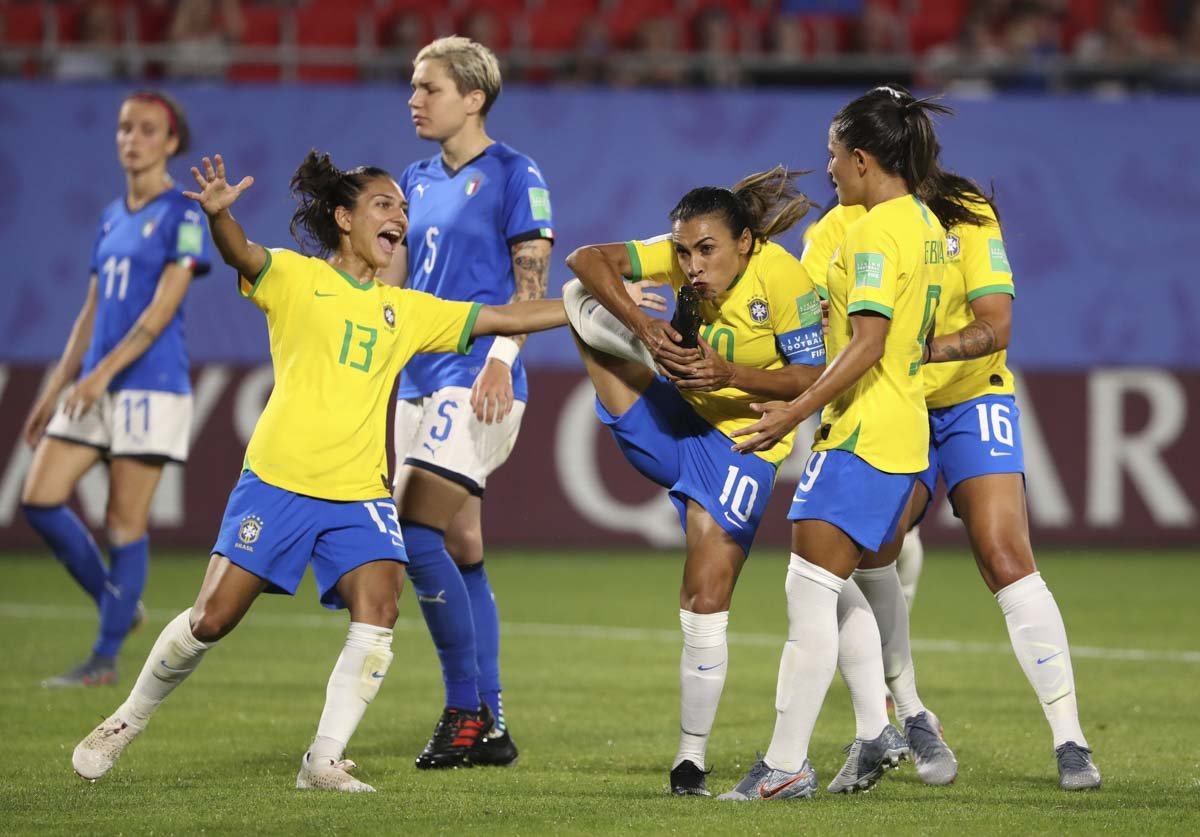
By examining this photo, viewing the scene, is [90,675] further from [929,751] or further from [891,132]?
[891,132]

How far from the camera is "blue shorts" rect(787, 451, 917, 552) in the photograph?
16.3ft

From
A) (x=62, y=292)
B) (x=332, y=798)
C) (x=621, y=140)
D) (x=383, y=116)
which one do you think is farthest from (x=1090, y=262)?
(x=332, y=798)

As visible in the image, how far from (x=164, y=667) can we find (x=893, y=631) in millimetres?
2432

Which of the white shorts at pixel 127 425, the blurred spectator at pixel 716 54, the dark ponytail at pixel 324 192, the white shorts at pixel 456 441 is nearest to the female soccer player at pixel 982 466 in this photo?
the white shorts at pixel 456 441

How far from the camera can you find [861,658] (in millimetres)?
5375

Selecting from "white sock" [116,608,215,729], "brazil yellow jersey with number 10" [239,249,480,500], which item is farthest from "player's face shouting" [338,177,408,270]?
"white sock" [116,608,215,729]

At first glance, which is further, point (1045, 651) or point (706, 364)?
point (1045, 651)

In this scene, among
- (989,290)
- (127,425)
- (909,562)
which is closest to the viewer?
(989,290)

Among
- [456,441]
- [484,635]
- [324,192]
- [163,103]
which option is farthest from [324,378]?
[163,103]

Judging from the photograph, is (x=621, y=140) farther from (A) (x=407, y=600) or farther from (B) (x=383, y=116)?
(A) (x=407, y=600)

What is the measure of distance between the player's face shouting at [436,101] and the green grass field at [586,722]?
7.46ft

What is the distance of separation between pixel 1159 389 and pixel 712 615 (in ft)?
32.2

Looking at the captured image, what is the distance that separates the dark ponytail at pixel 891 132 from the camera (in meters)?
5.11

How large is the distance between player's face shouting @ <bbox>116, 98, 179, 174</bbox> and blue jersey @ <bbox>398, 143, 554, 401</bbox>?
7.20 ft
